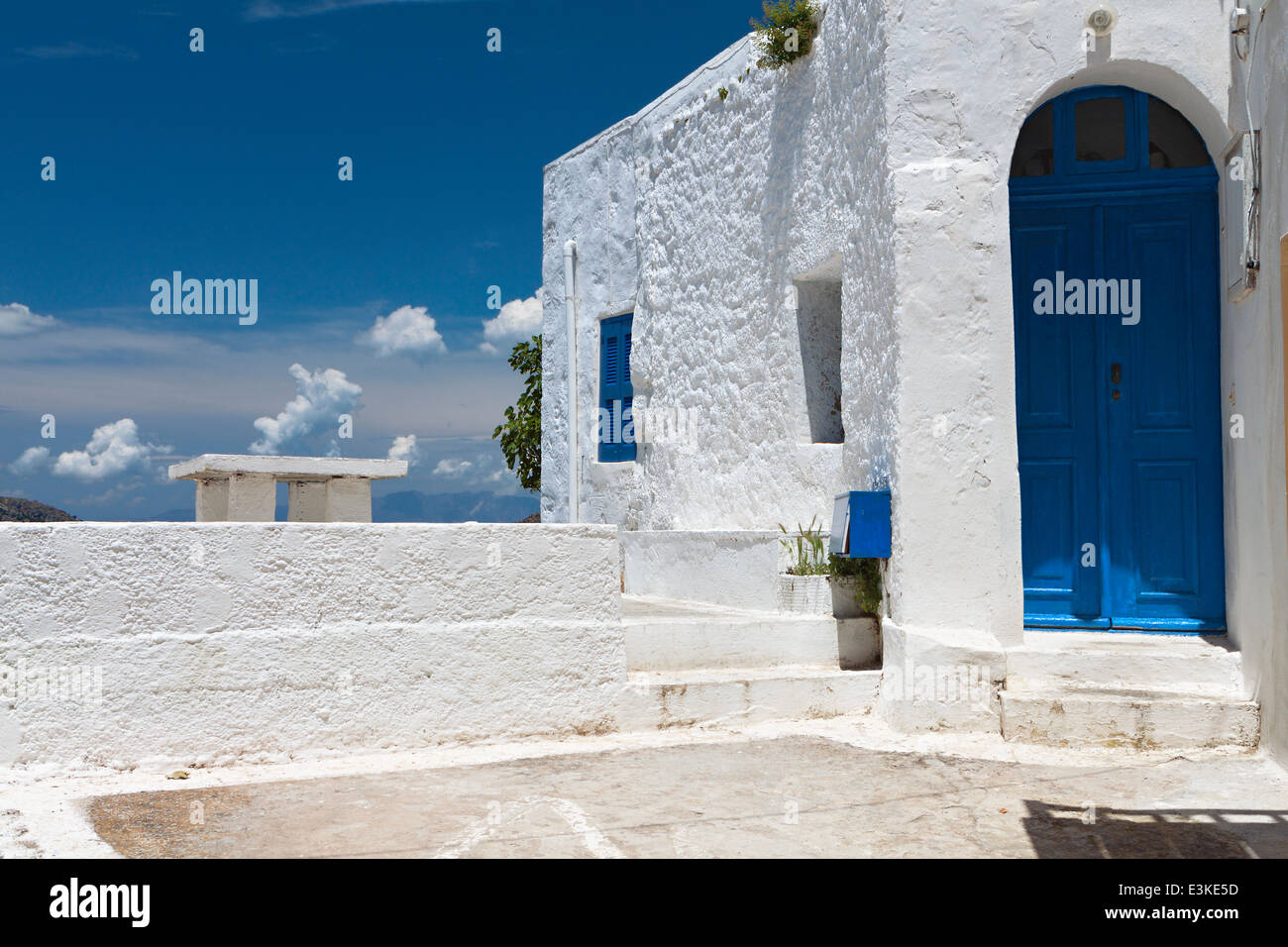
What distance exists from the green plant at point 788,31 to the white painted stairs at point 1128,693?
4835 millimetres

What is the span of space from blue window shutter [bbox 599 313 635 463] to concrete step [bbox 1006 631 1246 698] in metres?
5.60

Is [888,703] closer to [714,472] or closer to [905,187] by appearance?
[905,187]

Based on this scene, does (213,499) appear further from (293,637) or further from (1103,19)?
(1103,19)

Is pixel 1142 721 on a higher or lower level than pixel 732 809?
higher

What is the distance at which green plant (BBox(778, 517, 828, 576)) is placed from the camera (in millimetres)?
7660

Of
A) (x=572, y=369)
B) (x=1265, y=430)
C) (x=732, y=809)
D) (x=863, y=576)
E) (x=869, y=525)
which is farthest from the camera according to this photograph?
(x=572, y=369)

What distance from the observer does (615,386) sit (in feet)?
38.4

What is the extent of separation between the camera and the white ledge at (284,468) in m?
8.95

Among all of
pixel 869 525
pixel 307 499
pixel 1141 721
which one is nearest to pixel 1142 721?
pixel 1141 721

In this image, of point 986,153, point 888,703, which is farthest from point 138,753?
point 986,153

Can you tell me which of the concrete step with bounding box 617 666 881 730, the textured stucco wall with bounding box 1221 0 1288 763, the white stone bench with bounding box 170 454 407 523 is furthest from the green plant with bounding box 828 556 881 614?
the white stone bench with bounding box 170 454 407 523

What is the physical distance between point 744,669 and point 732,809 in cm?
219

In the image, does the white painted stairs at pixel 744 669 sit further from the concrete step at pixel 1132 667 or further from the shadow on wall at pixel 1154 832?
the shadow on wall at pixel 1154 832
